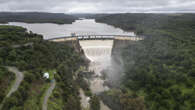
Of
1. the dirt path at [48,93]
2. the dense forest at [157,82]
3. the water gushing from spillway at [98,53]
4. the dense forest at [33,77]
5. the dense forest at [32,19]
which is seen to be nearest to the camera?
the dense forest at [33,77]

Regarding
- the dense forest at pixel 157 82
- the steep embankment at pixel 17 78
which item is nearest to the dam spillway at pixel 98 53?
the dense forest at pixel 157 82

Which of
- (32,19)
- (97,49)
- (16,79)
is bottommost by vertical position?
(97,49)

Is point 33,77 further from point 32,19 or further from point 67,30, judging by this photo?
point 32,19

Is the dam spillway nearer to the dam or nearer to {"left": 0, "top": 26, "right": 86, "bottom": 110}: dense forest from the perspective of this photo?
the dam

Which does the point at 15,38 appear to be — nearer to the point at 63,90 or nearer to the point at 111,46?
the point at 63,90

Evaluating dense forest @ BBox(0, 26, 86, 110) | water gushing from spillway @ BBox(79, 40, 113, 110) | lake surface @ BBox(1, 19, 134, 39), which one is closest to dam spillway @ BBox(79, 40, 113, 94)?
water gushing from spillway @ BBox(79, 40, 113, 110)

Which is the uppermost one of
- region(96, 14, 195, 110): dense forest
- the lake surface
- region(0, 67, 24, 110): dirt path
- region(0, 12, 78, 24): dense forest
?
region(0, 12, 78, 24): dense forest

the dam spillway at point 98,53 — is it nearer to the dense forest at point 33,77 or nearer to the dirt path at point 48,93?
the dense forest at point 33,77

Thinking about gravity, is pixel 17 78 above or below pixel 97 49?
above

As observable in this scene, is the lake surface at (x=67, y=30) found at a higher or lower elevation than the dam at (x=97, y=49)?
higher

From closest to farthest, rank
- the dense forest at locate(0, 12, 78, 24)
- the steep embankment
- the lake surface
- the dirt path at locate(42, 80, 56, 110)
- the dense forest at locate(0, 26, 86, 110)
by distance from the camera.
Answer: the dense forest at locate(0, 26, 86, 110), the dirt path at locate(42, 80, 56, 110), the steep embankment, the lake surface, the dense forest at locate(0, 12, 78, 24)

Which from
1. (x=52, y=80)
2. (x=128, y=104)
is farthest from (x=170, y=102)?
(x=52, y=80)

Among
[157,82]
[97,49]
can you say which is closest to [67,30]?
[97,49]
